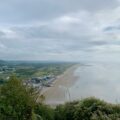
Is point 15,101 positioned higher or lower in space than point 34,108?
higher

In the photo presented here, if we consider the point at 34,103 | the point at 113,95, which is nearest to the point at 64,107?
the point at 34,103

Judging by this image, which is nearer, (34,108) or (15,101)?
(15,101)

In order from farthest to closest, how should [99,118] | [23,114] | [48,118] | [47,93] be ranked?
1. [47,93]
2. [48,118]
3. [23,114]
4. [99,118]

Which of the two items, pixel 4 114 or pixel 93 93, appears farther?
pixel 93 93

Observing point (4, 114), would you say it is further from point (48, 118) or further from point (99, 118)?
point (99, 118)

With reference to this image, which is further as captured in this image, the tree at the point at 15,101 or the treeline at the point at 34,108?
the treeline at the point at 34,108

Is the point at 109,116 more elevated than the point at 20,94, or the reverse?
the point at 20,94

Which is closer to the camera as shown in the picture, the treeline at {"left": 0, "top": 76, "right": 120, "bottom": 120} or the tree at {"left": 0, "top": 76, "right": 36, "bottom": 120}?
the tree at {"left": 0, "top": 76, "right": 36, "bottom": 120}

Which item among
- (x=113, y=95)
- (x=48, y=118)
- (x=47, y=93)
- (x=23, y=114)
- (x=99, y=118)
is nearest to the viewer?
(x=99, y=118)
